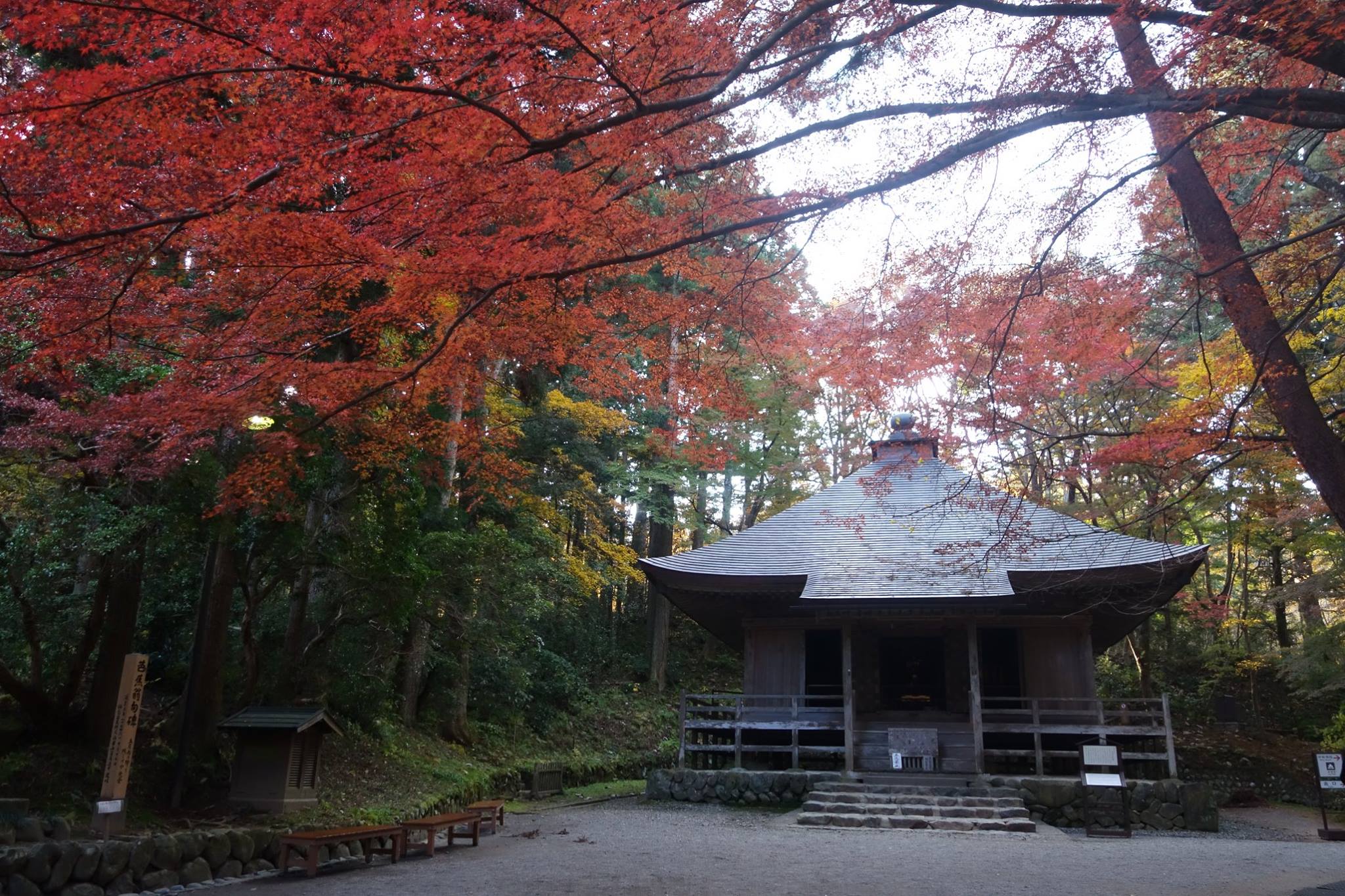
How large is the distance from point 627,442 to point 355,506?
11.1m

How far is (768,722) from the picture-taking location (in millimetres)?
12656

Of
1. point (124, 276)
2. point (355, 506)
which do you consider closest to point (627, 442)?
point (355, 506)

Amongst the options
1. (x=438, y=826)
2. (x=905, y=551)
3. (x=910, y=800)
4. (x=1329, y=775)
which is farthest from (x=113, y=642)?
(x=1329, y=775)

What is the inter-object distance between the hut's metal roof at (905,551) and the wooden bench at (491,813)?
4161 mm

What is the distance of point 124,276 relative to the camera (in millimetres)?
6480

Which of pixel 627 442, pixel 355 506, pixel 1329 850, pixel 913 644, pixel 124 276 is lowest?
pixel 1329 850

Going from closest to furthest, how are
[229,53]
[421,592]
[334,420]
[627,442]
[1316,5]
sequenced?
[1316,5], [229,53], [334,420], [421,592], [627,442]

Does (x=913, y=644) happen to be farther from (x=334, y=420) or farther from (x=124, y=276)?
(x=124, y=276)

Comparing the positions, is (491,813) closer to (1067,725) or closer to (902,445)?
(1067,725)

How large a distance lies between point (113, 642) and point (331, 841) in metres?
3.46

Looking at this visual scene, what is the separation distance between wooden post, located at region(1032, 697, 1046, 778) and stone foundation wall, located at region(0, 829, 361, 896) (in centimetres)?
924

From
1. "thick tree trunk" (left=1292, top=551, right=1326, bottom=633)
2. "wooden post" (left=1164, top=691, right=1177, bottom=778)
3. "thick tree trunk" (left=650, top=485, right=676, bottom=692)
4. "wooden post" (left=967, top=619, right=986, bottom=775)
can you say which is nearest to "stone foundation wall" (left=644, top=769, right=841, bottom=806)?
"wooden post" (left=967, top=619, right=986, bottom=775)

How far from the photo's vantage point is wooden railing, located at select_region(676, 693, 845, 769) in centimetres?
1209

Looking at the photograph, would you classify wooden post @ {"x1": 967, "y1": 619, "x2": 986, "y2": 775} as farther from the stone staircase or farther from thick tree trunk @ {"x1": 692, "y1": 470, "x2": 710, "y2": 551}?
thick tree trunk @ {"x1": 692, "y1": 470, "x2": 710, "y2": 551}
